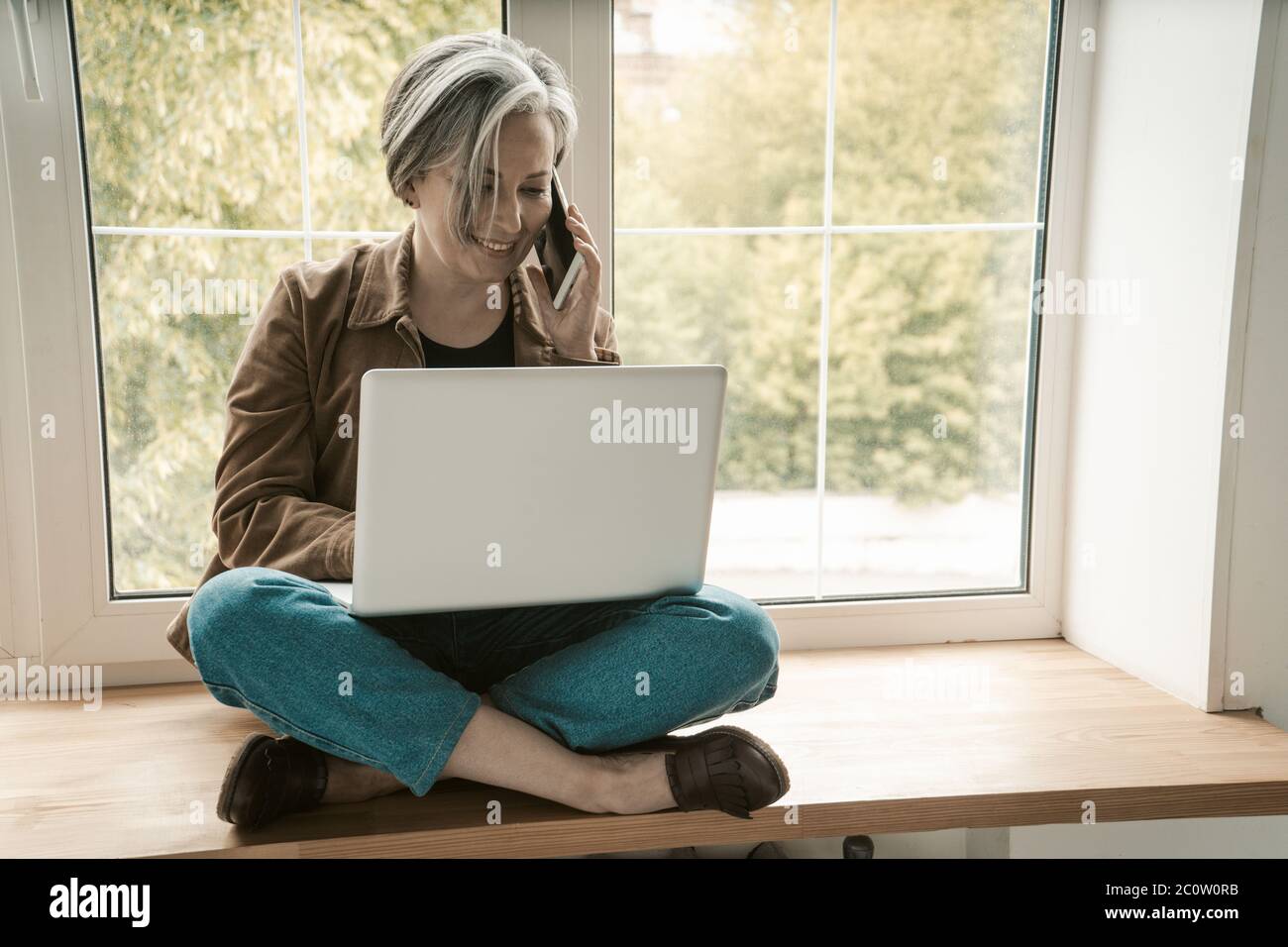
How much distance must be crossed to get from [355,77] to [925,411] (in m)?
1.14

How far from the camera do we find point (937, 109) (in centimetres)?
187

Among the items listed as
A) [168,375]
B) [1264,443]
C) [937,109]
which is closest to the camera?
[1264,443]

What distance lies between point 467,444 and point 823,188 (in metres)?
1.02

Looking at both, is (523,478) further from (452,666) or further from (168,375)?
(168,375)

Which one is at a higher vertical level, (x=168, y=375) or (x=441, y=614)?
(x=168, y=375)

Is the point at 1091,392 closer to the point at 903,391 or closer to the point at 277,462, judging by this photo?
the point at 903,391

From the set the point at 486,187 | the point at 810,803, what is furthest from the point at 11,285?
the point at 810,803

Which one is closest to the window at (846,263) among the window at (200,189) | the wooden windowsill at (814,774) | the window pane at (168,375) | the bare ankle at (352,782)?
the wooden windowsill at (814,774)

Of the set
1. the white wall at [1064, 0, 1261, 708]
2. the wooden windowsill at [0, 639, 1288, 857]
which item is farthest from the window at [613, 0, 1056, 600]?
the wooden windowsill at [0, 639, 1288, 857]

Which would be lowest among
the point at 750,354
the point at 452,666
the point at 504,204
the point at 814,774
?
the point at 814,774

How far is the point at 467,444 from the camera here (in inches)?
43.4

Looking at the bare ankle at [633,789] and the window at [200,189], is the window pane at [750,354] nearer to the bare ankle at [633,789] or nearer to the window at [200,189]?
the window at [200,189]

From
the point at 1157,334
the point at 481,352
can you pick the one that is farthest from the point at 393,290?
the point at 1157,334
